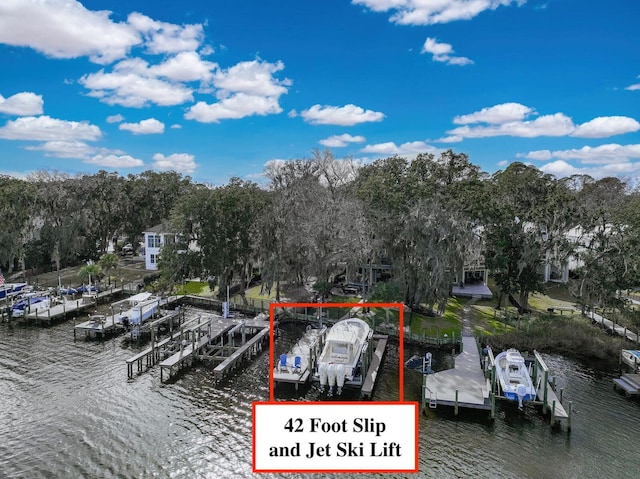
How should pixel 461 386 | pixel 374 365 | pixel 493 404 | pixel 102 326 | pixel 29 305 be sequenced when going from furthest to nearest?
pixel 29 305, pixel 102 326, pixel 374 365, pixel 461 386, pixel 493 404

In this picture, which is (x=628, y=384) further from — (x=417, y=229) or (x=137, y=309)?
(x=137, y=309)

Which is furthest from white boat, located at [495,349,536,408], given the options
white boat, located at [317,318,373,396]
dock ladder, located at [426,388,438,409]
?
white boat, located at [317,318,373,396]

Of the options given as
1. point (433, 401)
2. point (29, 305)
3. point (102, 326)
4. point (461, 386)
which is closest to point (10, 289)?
point (29, 305)

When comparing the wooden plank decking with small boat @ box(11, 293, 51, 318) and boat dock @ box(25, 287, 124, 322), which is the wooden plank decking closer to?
boat dock @ box(25, 287, 124, 322)

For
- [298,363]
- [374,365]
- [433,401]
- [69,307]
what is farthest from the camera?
[69,307]

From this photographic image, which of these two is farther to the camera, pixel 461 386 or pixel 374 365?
pixel 374 365

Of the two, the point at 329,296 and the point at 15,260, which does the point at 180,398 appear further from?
the point at 15,260

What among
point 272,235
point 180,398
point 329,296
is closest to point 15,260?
point 272,235

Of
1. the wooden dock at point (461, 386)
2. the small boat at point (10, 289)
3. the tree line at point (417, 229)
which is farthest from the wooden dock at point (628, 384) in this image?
the small boat at point (10, 289)
